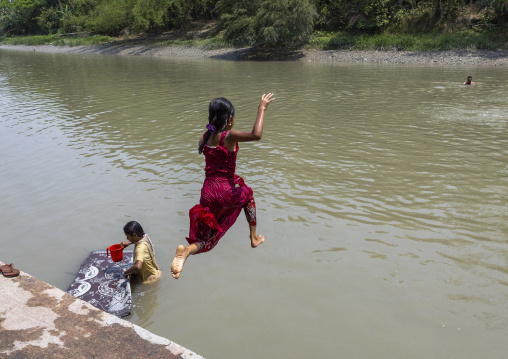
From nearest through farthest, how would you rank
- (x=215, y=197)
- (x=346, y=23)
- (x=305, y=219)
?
1. (x=215, y=197)
2. (x=305, y=219)
3. (x=346, y=23)

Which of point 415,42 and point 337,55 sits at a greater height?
point 415,42

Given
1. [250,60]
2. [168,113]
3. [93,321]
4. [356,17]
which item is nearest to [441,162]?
[93,321]

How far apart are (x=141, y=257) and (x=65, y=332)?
5.34ft

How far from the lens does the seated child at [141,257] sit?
4707 millimetres

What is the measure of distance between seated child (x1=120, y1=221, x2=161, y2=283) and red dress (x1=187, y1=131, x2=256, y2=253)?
118cm

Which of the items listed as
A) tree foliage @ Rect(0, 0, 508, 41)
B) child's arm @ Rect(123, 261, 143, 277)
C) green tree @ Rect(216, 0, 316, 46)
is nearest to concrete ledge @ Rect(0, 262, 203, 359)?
child's arm @ Rect(123, 261, 143, 277)

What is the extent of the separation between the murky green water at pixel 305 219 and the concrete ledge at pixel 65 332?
915mm

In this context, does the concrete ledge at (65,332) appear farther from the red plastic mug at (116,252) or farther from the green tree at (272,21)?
the green tree at (272,21)

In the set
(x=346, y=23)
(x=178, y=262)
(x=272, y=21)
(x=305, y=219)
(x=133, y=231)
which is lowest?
(x=305, y=219)

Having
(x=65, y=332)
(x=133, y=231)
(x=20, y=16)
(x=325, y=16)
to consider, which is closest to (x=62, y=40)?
(x=20, y=16)

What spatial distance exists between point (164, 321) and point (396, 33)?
1202 inches

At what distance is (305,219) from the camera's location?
19.9 feet

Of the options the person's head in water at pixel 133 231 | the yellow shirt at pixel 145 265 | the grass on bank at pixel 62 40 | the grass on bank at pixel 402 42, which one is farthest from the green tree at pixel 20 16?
the yellow shirt at pixel 145 265

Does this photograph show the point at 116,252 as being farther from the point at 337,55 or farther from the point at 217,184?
the point at 337,55
